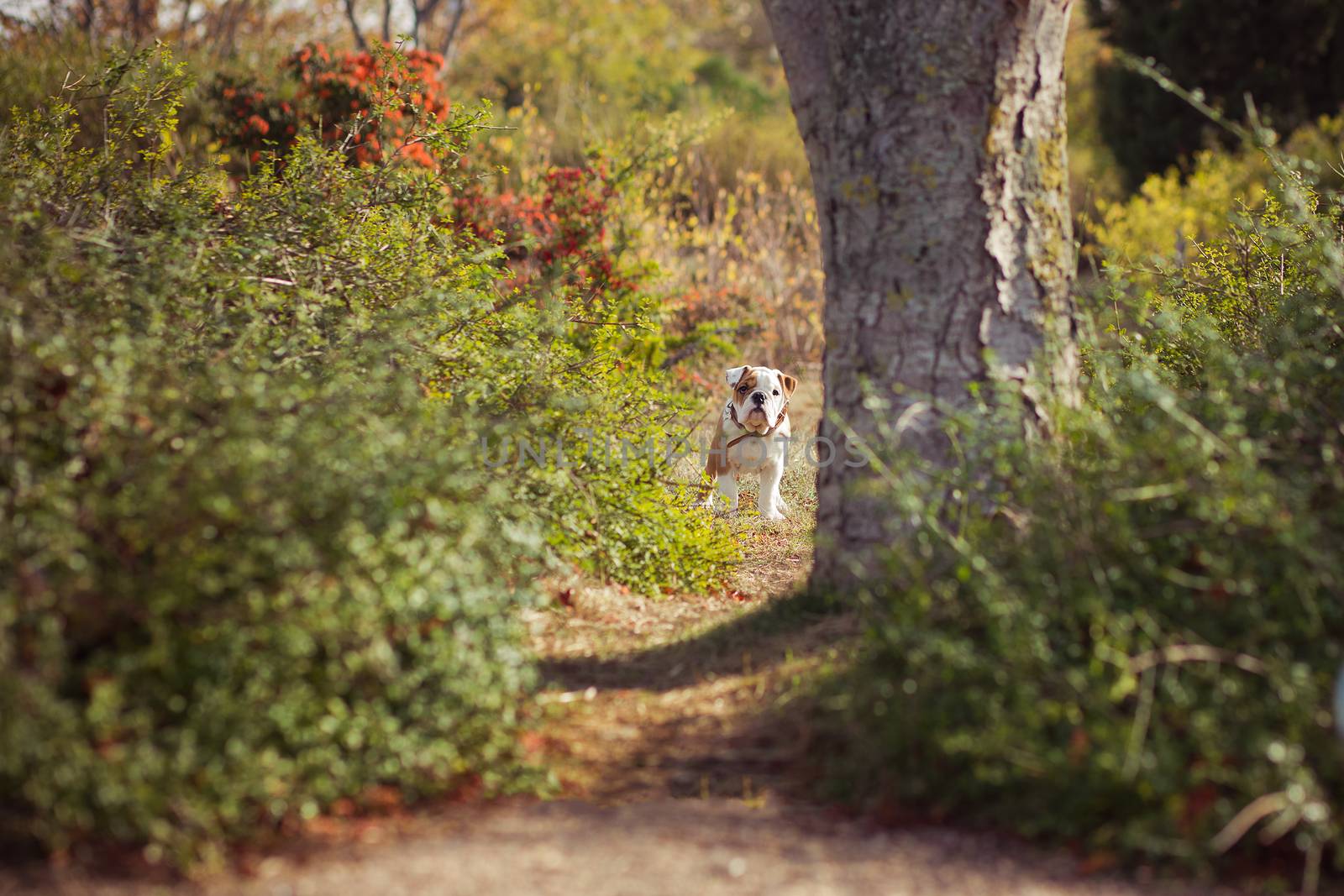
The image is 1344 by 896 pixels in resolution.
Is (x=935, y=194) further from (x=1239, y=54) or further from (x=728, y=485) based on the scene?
(x=1239, y=54)

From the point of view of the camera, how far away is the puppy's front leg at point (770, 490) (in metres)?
7.04

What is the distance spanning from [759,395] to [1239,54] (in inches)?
452

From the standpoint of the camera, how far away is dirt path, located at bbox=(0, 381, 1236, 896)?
271cm

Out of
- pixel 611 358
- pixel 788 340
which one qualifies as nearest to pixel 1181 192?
pixel 788 340

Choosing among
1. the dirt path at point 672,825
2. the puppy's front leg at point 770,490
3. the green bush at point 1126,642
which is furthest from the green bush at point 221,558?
the puppy's front leg at point 770,490

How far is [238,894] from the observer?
2605 millimetres

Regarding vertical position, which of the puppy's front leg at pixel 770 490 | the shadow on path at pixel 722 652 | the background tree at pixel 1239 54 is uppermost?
the background tree at pixel 1239 54

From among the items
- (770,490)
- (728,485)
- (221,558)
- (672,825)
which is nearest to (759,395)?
(728,485)

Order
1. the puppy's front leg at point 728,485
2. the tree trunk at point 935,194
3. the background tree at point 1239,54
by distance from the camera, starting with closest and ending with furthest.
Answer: the tree trunk at point 935,194 < the puppy's front leg at point 728,485 < the background tree at point 1239,54

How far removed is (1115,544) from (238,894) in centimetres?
240

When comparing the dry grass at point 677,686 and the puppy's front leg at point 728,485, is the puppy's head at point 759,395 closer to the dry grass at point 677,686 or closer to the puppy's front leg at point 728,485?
the puppy's front leg at point 728,485

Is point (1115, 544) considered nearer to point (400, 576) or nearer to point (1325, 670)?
point (1325, 670)

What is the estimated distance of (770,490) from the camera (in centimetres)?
712

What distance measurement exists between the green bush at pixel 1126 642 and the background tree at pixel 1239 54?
41.3 feet
